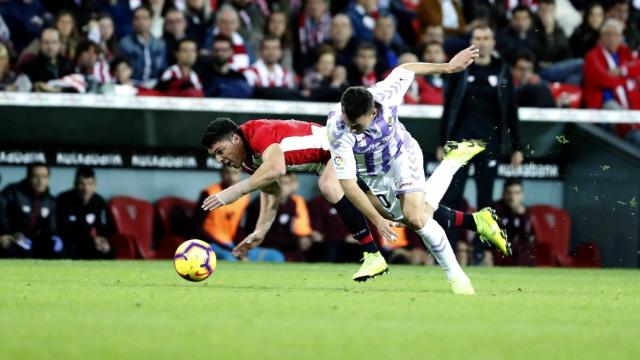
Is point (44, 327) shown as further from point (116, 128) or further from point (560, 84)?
point (560, 84)

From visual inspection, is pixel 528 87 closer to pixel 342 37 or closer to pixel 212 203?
pixel 342 37

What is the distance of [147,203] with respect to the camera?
1584cm

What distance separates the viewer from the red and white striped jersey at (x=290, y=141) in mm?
10523

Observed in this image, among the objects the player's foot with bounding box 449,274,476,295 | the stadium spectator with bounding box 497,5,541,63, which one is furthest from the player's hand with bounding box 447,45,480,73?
the stadium spectator with bounding box 497,5,541,63

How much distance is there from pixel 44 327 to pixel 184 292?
2732mm

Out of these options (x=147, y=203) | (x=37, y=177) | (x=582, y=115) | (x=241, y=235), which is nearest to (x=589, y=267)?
(x=582, y=115)

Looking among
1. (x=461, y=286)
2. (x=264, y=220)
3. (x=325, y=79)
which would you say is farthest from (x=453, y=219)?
(x=325, y=79)

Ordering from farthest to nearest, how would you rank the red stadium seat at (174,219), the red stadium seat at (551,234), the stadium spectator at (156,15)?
1. the stadium spectator at (156,15)
2. the red stadium seat at (551,234)
3. the red stadium seat at (174,219)

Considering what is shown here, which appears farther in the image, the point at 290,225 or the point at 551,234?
the point at 551,234

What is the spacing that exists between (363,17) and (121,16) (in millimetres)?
3191

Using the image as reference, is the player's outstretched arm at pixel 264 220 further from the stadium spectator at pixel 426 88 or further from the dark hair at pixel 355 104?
the stadium spectator at pixel 426 88

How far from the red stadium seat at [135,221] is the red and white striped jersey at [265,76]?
1946mm

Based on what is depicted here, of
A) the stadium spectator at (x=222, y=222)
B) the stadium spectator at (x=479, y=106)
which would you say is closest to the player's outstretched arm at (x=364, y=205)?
the stadium spectator at (x=479, y=106)

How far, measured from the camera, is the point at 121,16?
55.4ft
